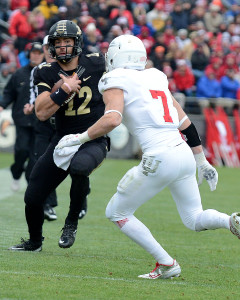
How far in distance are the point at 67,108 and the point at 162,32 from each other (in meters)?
13.5

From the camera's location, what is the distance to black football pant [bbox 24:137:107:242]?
17.7 ft

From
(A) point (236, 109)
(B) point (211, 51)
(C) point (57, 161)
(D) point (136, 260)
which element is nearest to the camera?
(C) point (57, 161)

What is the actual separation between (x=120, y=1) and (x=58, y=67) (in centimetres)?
1413

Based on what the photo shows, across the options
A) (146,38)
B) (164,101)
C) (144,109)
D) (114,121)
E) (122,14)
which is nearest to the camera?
(114,121)

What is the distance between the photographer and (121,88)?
4883 millimetres

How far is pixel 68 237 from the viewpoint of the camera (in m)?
5.52

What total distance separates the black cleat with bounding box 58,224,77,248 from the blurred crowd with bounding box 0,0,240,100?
9.72 meters

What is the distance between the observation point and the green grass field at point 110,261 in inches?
180

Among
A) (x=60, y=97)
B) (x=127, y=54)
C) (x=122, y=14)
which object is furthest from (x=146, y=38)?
(x=127, y=54)

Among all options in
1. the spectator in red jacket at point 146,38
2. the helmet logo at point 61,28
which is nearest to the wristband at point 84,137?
the helmet logo at point 61,28

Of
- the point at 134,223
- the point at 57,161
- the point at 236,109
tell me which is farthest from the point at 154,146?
the point at 236,109

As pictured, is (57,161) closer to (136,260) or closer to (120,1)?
(136,260)

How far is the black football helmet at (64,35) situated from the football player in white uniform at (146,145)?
2.03ft

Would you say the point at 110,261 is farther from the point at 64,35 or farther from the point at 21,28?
the point at 21,28
